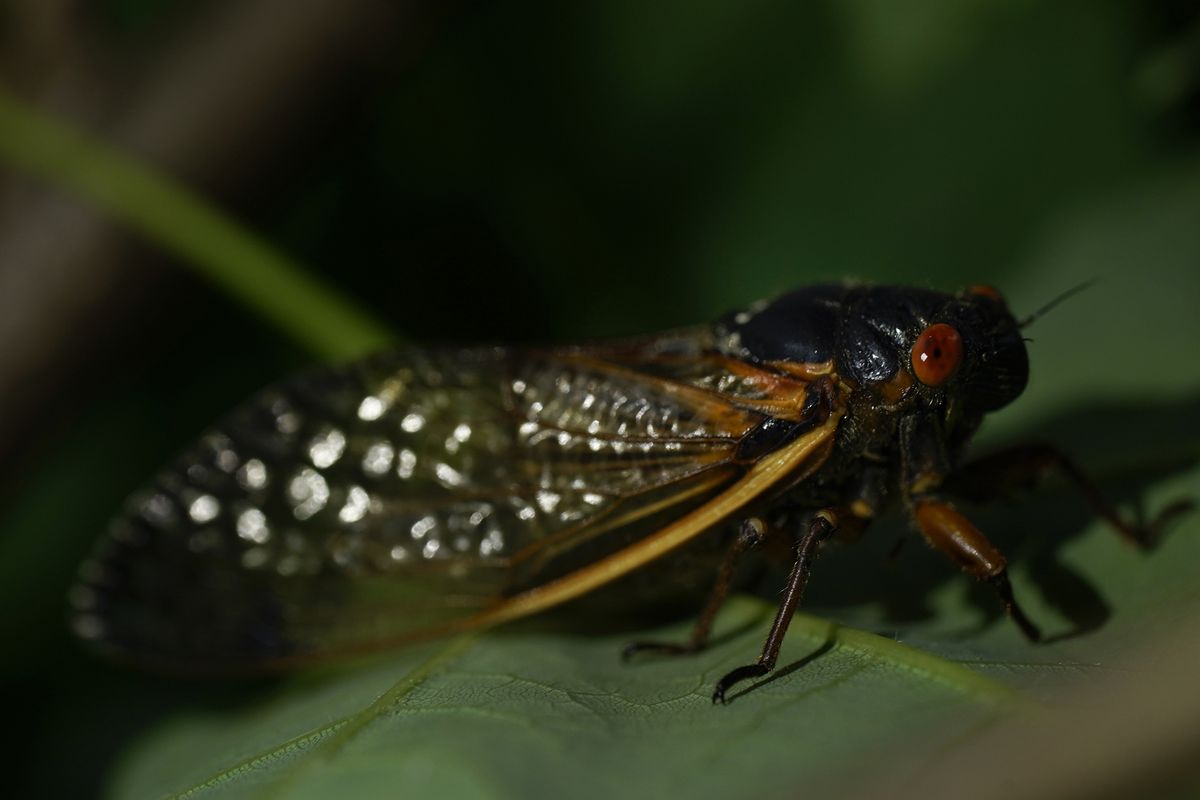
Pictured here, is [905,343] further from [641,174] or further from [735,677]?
[641,174]

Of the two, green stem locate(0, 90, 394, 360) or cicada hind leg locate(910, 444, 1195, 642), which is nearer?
cicada hind leg locate(910, 444, 1195, 642)

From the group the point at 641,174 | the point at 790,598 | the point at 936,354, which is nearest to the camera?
the point at 790,598

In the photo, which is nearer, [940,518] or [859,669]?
[859,669]

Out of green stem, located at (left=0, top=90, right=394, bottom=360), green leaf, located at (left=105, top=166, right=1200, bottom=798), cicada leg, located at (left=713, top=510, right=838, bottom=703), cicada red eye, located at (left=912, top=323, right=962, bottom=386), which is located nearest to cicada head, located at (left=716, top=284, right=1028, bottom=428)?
cicada red eye, located at (left=912, top=323, right=962, bottom=386)

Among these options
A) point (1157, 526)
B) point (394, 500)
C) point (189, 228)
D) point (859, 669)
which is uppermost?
point (189, 228)

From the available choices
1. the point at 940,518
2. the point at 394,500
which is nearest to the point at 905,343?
the point at 940,518

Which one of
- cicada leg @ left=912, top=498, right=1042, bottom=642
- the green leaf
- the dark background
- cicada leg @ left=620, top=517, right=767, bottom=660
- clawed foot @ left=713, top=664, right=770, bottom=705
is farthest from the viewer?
the dark background

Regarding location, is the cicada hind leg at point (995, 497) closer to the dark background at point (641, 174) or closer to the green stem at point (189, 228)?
the dark background at point (641, 174)

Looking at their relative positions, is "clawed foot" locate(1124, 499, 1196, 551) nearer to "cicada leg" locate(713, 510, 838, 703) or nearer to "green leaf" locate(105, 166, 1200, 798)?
"green leaf" locate(105, 166, 1200, 798)
